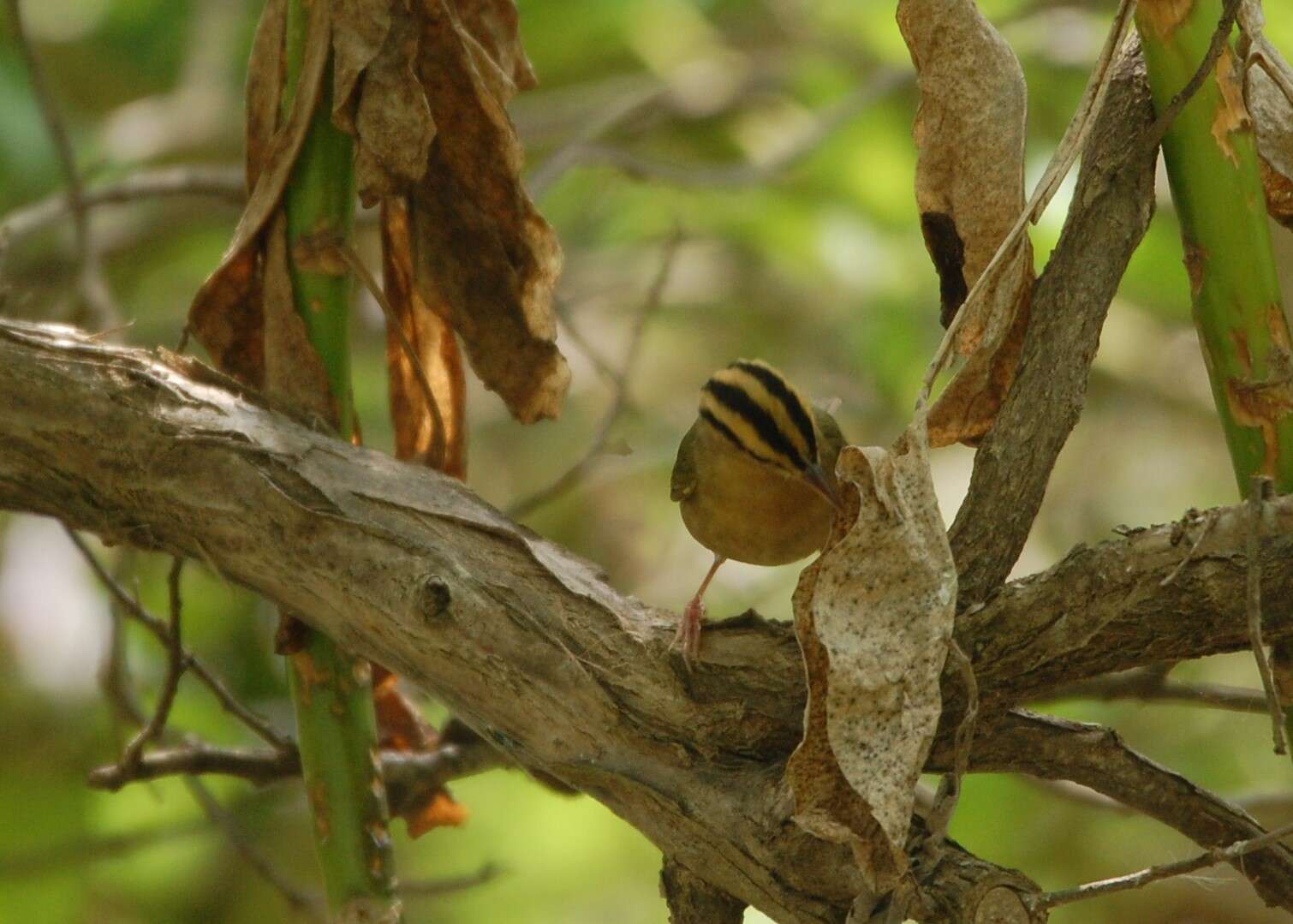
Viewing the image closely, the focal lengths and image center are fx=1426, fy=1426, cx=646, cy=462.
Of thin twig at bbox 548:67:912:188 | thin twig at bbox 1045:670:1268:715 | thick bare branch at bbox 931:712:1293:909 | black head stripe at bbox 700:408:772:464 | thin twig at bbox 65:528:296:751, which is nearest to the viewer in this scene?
thick bare branch at bbox 931:712:1293:909

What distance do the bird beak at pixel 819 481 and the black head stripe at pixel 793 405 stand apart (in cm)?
3

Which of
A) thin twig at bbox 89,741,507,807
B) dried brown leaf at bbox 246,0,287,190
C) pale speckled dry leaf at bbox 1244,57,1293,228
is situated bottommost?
thin twig at bbox 89,741,507,807

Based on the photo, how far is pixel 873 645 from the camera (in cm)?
132

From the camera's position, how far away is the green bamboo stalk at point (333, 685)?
1830 mm

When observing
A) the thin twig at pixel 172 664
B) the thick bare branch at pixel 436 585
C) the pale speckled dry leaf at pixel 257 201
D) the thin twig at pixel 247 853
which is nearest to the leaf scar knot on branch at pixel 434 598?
the thick bare branch at pixel 436 585

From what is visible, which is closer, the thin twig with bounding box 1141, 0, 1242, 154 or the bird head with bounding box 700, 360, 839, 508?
the thin twig with bounding box 1141, 0, 1242, 154

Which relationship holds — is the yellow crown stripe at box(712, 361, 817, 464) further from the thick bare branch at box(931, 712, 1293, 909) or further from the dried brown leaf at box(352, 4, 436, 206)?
the thick bare branch at box(931, 712, 1293, 909)

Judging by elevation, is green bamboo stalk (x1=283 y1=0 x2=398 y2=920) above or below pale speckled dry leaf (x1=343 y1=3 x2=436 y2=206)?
below

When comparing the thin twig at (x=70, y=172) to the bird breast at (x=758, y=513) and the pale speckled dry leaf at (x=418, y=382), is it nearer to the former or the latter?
the pale speckled dry leaf at (x=418, y=382)

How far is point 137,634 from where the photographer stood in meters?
3.32

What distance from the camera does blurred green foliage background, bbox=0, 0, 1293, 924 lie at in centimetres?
329

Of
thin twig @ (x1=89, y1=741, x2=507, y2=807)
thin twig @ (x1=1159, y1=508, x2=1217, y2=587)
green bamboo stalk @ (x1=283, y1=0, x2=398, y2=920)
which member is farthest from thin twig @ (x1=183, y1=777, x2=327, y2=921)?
thin twig @ (x1=1159, y1=508, x2=1217, y2=587)

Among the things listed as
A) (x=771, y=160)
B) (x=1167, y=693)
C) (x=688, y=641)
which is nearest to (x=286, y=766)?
(x=688, y=641)

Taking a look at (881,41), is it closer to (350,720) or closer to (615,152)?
(615,152)
